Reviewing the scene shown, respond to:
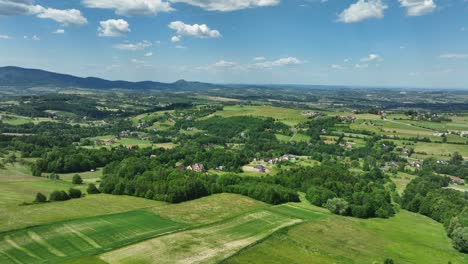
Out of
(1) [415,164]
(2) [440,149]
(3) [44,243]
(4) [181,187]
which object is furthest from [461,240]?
(2) [440,149]

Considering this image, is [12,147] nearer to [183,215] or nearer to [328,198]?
[183,215]

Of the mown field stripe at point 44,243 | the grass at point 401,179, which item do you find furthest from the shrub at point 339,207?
the mown field stripe at point 44,243

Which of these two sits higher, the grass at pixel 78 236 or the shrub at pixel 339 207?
the grass at pixel 78 236

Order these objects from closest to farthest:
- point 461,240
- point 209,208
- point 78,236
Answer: point 78,236, point 461,240, point 209,208

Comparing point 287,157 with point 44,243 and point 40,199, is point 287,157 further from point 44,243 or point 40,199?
point 44,243

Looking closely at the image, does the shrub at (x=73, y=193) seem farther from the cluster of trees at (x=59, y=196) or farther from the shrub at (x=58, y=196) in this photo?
the shrub at (x=58, y=196)

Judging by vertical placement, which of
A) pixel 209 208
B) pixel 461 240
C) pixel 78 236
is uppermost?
pixel 78 236

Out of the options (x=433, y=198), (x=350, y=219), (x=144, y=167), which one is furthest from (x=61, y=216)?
(x=433, y=198)
